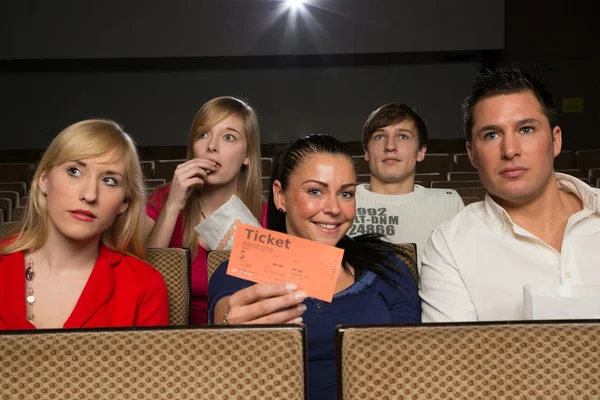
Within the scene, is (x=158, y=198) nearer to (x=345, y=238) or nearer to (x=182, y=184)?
(x=182, y=184)

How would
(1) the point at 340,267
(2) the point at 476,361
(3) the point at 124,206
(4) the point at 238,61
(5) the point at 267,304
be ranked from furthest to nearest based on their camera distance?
(4) the point at 238,61, (3) the point at 124,206, (1) the point at 340,267, (5) the point at 267,304, (2) the point at 476,361

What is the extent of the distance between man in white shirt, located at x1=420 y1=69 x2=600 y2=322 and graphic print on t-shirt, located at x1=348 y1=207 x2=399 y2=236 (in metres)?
0.94

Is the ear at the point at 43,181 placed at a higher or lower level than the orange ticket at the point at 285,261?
higher

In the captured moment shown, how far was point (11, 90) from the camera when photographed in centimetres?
1021

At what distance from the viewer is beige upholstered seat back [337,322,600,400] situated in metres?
0.85

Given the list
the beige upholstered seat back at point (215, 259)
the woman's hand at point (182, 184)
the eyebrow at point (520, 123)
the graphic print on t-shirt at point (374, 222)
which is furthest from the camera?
the graphic print on t-shirt at point (374, 222)

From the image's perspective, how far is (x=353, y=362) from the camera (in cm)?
86

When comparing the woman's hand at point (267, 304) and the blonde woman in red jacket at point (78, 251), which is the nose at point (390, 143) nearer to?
the blonde woman in red jacket at point (78, 251)

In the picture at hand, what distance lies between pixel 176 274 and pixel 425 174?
354cm

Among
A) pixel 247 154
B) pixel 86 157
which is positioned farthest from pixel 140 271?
pixel 247 154

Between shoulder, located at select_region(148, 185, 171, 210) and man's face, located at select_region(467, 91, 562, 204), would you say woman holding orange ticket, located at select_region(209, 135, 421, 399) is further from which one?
shoulder, located at select_region(148, 185, 171, 210)

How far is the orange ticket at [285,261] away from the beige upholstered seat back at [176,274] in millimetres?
772

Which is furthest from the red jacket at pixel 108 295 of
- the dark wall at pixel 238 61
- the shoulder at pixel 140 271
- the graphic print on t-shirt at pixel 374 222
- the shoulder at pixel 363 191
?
the dark wall at pixel 238 61

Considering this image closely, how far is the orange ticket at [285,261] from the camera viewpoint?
1.02 meters
